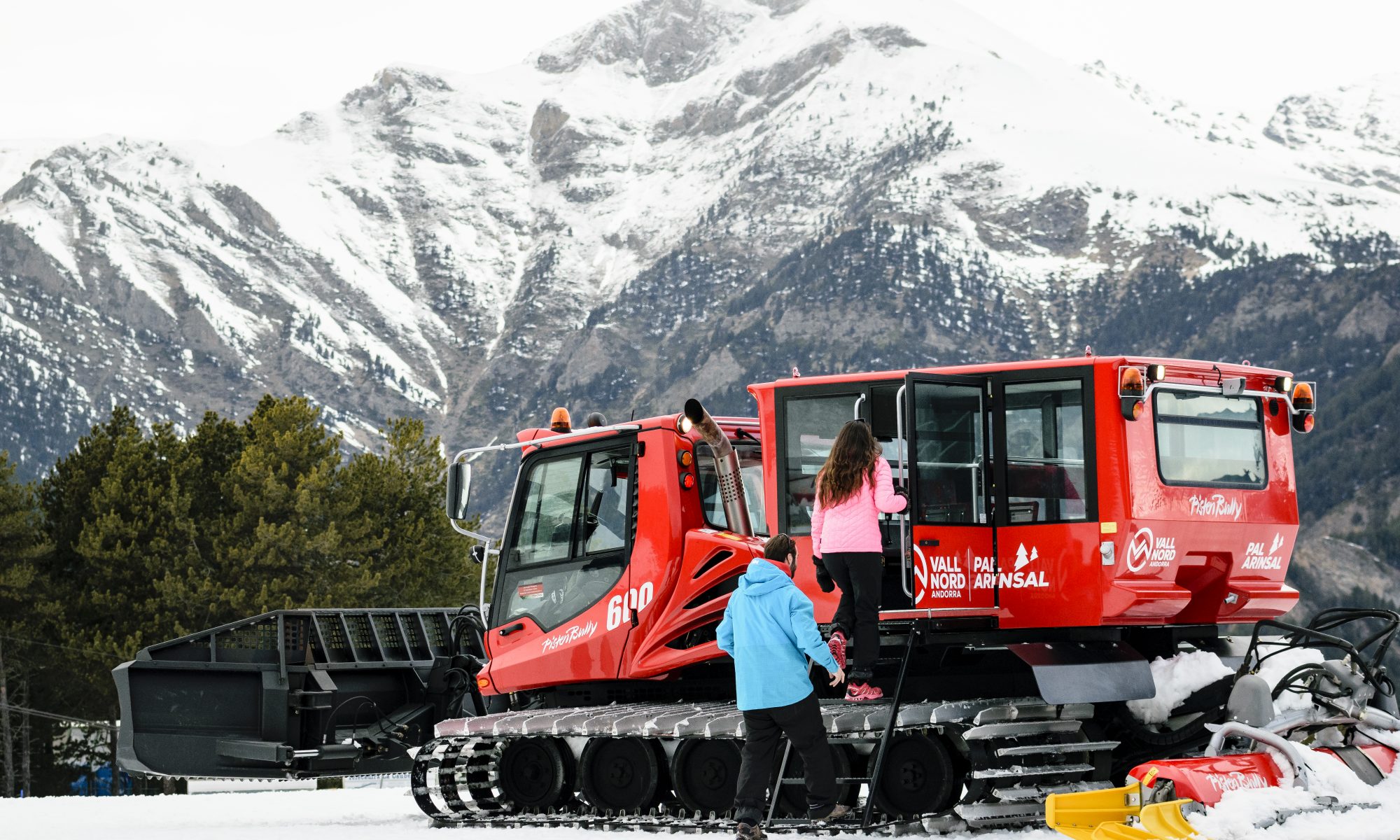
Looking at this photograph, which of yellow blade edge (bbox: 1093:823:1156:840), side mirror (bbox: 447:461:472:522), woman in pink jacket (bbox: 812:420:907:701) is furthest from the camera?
side mirror (bbox: 447:461:472:522)

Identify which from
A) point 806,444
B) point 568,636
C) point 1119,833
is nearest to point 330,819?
point 568,636

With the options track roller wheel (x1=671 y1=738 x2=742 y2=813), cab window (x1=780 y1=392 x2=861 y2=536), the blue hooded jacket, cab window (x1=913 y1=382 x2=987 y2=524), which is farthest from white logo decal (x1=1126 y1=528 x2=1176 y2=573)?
track roller wheel (x1=671 y1=738 x2=742 y2=813)

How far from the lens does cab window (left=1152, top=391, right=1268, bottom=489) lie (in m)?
10.3

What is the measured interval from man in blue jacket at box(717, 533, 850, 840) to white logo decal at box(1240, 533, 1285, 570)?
3.26 meters

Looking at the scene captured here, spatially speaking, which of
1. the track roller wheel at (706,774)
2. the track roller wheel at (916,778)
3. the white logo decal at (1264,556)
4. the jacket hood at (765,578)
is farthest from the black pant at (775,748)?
the white logo decal at (1264,556)

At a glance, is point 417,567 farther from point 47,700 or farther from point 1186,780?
point 1186,780

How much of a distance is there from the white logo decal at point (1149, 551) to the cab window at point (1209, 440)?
397mm

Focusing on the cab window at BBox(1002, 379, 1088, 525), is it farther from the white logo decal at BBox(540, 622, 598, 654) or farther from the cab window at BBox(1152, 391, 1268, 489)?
the white logo decal at BBox(540, 622, 598, 654)

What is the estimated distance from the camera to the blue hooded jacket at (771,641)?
30.2 feet

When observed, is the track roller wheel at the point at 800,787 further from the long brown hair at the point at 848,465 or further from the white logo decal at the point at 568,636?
the white logo decal at the point at 568,636

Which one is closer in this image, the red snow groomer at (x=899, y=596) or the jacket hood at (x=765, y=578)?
the jacket hood at (x=765, y=578)

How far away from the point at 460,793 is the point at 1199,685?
573cm

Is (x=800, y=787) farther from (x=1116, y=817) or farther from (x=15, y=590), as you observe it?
(x=15, y=590)

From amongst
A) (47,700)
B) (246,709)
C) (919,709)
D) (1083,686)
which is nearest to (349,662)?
(246,709)
